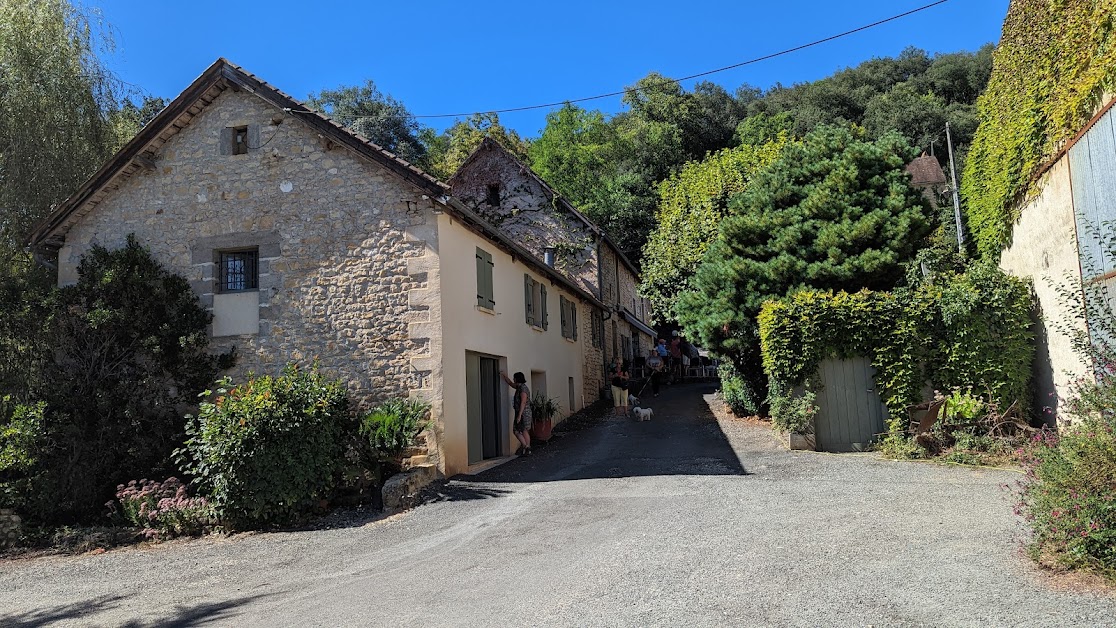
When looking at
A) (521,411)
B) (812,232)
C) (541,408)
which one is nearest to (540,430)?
(541,408)

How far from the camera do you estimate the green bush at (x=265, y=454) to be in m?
9.59

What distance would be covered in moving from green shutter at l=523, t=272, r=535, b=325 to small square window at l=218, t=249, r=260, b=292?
5.42 metres

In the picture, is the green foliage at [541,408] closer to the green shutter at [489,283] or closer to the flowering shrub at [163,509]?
the green shutter at [489,283]

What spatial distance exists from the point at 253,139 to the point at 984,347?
1202cm

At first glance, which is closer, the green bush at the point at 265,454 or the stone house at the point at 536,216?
Answer: the green bush at the point at 265,454

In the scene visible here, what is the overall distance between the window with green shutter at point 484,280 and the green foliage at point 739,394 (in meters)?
6.77

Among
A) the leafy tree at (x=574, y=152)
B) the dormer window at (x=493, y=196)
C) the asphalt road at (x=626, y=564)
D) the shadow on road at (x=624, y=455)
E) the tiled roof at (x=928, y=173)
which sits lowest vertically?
the asphalt road at (x=626, y=564)

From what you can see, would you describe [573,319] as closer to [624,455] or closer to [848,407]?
[624,455]

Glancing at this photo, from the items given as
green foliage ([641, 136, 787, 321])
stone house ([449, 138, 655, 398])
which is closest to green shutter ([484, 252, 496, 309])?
stone house ([449, 138, 655, 398])

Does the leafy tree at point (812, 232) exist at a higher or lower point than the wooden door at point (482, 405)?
higher

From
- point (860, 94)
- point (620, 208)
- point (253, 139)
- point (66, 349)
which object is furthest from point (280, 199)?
point (860, 94)

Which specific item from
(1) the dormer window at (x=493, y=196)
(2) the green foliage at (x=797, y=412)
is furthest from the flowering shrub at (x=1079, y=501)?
(1) the dormer window at (x=493, y=196)

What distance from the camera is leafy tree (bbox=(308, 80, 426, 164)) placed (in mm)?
42406

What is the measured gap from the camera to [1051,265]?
1151cm
